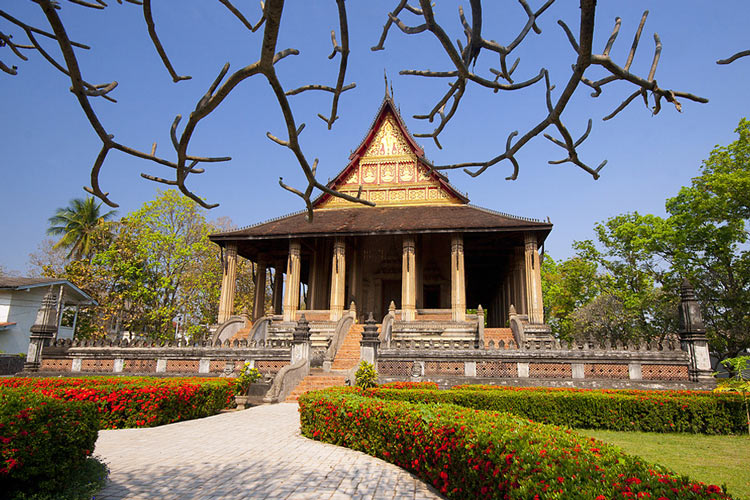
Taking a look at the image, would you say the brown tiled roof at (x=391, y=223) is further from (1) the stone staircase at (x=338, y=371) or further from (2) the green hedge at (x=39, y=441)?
(2) the green hedge at (x=39, y=441)

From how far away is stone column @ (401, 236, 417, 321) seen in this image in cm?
2192

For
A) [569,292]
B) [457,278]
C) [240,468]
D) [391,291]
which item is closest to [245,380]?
[240,468]

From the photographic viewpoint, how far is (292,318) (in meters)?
23.0

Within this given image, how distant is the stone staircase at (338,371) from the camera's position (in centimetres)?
1481

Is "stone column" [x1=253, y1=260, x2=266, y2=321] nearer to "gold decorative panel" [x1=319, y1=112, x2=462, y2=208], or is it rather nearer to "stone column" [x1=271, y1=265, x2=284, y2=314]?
"stone column" [x1=271, y1=265, x2=284, y2=314]

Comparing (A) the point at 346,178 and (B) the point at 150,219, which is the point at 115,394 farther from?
(B) the point at 150,219

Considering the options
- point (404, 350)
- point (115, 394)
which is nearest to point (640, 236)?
point (404, 350)

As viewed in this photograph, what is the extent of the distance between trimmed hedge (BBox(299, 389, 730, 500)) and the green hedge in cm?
367

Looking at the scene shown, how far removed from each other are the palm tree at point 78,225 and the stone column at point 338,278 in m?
20.0

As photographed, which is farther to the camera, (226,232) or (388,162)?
(388,162)

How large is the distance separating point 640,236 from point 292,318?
20.6m

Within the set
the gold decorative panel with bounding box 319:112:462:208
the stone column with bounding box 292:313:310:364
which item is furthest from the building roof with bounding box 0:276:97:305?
the stone column with bounding box 292:313:310:364

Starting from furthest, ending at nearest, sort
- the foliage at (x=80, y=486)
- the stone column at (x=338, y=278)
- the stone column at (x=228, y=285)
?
the stone column at (x=228, y=285) < the stone column at (x=338, y=278) < the foliage at (x=80, y=486)

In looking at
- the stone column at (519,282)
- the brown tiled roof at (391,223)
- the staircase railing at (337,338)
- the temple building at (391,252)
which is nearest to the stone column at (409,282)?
the temple building at (391,252)
